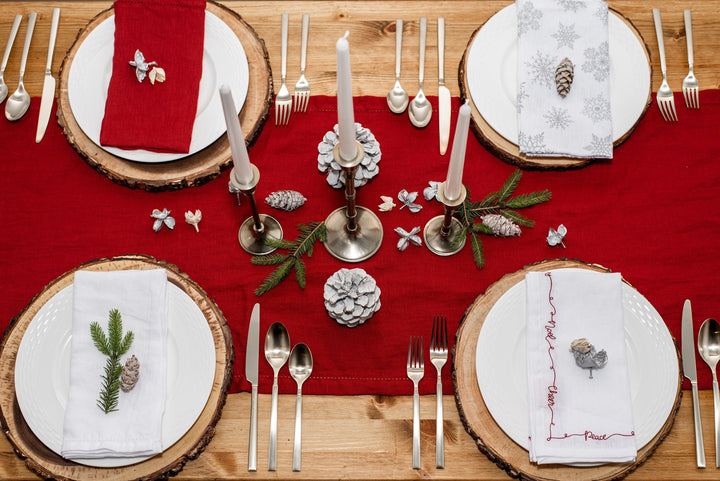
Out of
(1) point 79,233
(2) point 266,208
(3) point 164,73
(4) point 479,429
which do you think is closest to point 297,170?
(2) point 266,208

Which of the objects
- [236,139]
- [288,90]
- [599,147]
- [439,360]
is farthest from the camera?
[288,90]

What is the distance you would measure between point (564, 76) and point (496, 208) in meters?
0.36

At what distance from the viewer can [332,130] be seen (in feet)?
4.96

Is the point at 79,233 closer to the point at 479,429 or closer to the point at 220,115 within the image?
the point at 220,115

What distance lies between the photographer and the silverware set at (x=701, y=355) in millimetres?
1272

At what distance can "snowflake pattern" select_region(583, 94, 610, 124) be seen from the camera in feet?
4.75

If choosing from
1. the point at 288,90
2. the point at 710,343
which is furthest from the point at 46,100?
the point at 710,343

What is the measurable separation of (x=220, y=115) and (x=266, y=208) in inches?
9.7

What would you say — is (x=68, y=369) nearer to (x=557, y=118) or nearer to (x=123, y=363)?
(x=123, y=363)

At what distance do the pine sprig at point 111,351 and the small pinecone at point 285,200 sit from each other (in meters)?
0.42

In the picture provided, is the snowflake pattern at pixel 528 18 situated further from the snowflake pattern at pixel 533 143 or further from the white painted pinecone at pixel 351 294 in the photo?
the white painted pinecone at pixel 351 294

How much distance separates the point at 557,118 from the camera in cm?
145

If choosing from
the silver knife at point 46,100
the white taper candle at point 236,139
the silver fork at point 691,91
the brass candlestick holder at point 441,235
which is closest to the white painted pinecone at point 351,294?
the brass candlestick holder at point 441,235

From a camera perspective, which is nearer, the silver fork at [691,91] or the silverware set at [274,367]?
the silverware set at [274,367]
